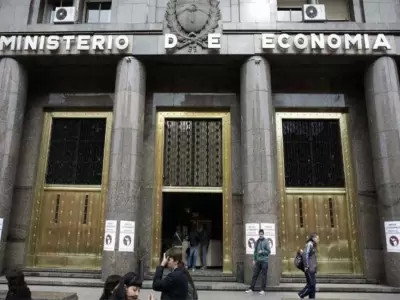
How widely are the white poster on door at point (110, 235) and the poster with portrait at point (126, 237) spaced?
0.19m

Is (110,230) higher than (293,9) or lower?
lower

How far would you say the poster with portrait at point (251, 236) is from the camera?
11.7 m

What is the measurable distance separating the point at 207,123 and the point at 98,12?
6.45 m

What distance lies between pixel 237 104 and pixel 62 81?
7.09 meters

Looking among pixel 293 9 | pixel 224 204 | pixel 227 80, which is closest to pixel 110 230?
pixel 224 204

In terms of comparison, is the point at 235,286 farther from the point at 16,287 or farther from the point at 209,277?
the point at 16,287

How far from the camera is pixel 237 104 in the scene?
47.6 feet

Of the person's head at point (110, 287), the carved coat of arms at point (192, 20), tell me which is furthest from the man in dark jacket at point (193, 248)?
the person's head at point (110, 287)

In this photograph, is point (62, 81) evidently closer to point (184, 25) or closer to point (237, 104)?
point (184, 25)

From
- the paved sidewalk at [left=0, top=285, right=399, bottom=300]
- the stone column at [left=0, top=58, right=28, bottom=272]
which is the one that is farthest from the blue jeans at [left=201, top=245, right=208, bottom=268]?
the stone column at [left=0, top=58, right=28, bottom=272]

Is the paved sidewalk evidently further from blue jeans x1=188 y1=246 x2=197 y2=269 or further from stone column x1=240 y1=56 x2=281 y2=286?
blue jeans x1=188 y1=246 x2=197 y2=269

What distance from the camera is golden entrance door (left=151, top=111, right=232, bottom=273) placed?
13.7 m

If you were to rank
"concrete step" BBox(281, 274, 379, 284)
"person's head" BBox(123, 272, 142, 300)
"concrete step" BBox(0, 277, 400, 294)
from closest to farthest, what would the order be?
"person's head" BBox(123, 272, 142, 300), "concrete step" BBox(0, 277, 400, 294), "concrete step" BBox(281, 274, 379, 284)

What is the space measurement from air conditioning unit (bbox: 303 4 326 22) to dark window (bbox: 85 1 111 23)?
773 cm
